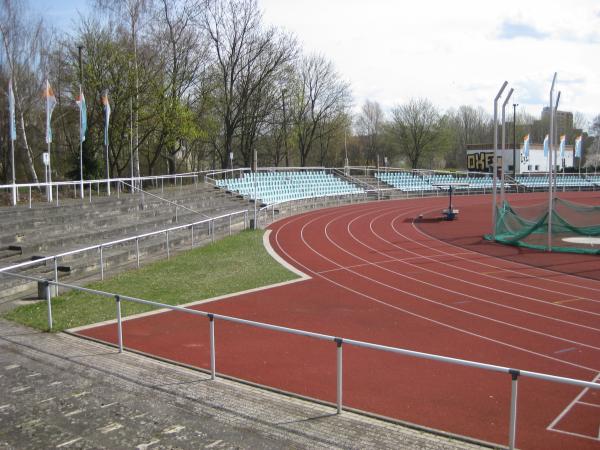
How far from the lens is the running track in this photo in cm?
714

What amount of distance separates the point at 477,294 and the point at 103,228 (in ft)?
44.5

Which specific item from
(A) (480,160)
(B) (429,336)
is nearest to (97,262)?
(B) (429,336)

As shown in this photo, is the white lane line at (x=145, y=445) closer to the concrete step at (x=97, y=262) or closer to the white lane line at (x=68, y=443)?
the white lane line at (x=68, y=443)

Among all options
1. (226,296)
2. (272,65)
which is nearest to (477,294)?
(226,296)

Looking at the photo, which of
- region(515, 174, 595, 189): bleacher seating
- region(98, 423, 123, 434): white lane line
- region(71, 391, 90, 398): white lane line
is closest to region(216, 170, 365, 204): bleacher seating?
region(71, 391, 90, 398): white lane line

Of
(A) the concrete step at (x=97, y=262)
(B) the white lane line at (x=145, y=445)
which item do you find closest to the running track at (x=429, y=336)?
(B) the white lane line at (x=145, y=445)

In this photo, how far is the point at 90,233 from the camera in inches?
741

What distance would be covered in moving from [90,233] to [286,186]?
23.8 m

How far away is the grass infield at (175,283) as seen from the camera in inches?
453

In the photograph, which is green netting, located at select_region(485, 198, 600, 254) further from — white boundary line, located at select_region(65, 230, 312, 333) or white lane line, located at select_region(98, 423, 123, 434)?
white lane line, located at select_region(98, 423, 123, 434)

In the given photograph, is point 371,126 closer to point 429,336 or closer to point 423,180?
point 423,180

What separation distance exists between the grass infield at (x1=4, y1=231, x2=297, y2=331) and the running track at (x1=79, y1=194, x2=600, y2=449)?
840 millimetres

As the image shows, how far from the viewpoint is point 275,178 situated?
42750 mm

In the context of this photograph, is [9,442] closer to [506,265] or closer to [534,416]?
[534,416]
